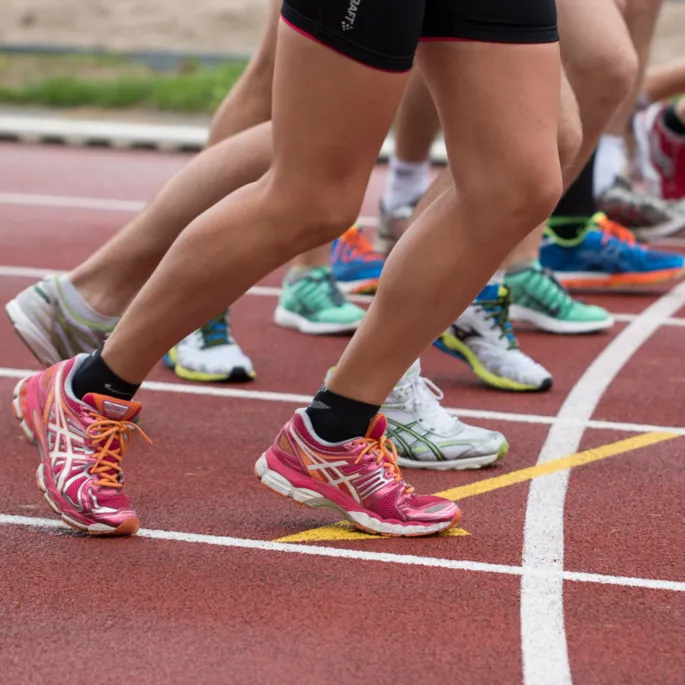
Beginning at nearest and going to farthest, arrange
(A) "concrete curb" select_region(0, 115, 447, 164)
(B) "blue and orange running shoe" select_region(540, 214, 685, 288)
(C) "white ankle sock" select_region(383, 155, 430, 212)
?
(B) "blue and orange running shoe" select_region(540, 214, 685, 288) → (C) "white ankle sock" select_region(383, 155, 430, 212) → (A) "concrete curb" select_region(0, 115, 447, 164)

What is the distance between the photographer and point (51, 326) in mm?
3664

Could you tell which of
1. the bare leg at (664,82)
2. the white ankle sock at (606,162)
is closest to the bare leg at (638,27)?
the white ankle sock at (606,162)

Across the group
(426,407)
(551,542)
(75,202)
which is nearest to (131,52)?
(75,202)

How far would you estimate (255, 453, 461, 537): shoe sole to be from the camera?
2898 millimetres

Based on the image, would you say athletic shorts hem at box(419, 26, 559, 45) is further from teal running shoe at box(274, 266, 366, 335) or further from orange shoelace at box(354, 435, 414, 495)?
teal running shoe at box(274, 266, 366, 335)

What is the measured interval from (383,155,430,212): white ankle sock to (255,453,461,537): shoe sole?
10.3 feet

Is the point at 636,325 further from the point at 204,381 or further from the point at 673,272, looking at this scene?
the point at 204,381

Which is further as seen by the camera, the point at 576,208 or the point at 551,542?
the point at 576,208

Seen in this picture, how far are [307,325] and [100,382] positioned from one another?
7.00 feet

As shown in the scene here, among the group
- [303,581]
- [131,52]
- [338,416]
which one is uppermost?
[338,416]

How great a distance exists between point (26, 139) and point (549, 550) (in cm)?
937

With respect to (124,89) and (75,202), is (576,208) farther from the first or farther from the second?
(124,89)

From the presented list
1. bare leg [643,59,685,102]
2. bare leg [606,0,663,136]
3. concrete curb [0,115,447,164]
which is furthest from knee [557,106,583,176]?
concrete curb [0,115,447,164]

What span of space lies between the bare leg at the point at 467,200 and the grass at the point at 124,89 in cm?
1142
